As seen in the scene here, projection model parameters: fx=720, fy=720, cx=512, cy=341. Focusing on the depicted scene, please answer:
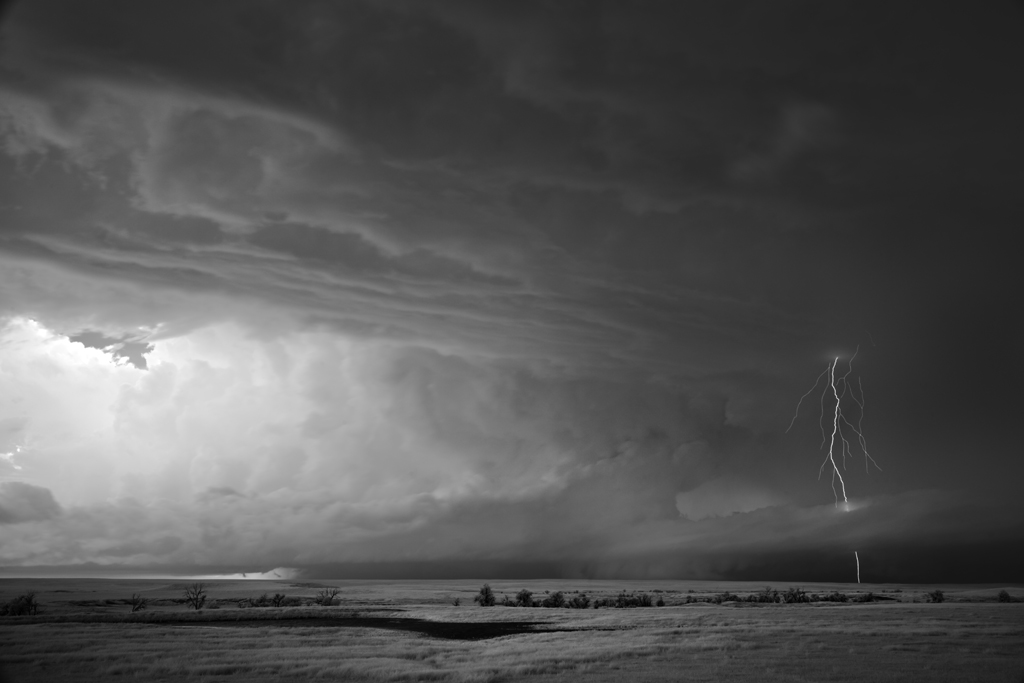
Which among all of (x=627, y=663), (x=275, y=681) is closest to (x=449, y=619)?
(x=627, y=663)

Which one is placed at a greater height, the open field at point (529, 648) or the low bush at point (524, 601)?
the open field at point (529, 648)

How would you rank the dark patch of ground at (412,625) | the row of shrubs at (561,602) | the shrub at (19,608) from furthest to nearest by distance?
the row of shrubs at (561,602) → the shrub at (19,608) → the dark patch of ground at (412,625)

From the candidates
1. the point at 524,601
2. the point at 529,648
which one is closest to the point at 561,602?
the point at 524,601

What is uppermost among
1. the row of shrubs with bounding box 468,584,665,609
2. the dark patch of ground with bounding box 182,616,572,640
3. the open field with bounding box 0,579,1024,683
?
the open field with bounding box 0,579,1024,683

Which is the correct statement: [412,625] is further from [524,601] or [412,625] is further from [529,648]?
[524,601]

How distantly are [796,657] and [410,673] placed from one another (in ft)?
81.8

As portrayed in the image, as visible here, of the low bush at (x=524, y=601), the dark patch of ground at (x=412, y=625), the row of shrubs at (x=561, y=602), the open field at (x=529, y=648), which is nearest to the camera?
the open field at (x=529, y=648)

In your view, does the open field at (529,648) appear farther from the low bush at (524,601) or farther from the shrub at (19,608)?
the low bush at (524,601)

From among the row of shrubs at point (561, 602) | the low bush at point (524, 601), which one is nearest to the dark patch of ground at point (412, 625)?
the row of shrubs at point (561, 602)

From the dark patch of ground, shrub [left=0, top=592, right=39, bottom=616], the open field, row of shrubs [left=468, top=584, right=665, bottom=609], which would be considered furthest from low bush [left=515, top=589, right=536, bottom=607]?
shrub [left=0, top=592, right=39, bottom=616]

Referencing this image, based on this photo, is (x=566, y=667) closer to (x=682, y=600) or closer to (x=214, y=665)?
(x=214, y=665)

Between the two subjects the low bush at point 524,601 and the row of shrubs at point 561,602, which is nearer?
the row of shrubs at point 561,602

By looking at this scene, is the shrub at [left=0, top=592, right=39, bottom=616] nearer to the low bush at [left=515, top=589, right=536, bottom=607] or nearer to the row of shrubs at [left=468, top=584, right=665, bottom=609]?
the row of shrubs at [left=468, top=584, right=665, bottom=609]

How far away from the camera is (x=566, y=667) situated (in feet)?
141
